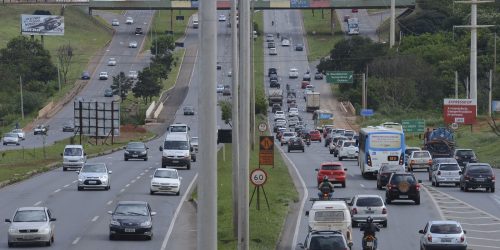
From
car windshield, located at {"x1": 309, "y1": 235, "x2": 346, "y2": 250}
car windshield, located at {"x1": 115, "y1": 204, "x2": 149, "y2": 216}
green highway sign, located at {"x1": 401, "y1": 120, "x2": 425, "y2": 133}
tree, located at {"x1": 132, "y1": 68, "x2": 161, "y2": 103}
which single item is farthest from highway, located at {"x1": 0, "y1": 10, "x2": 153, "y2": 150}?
car windshield, located at {"x1": 309, "y1": 235, "x2": 346, "y2": 250}

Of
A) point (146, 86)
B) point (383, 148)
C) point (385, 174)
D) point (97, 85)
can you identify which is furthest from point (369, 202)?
point (97, 85)

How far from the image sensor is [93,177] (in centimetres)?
6162

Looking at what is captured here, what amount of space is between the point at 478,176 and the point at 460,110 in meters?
43.4

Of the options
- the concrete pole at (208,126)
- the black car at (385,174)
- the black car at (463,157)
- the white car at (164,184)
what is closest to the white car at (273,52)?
Result: the black car at (463,157)

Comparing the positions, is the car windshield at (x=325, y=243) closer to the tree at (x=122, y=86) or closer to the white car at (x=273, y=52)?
the tree at (x=122, y=86)

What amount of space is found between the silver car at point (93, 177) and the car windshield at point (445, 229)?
91.8 ft

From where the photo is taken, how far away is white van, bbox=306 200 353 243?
36719 millimetres

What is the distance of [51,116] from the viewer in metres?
150

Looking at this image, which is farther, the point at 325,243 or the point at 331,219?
the point at 331,219

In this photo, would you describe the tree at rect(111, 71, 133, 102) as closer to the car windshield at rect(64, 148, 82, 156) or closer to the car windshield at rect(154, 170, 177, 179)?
the car windshield at rect(64, 148, 82, 156)

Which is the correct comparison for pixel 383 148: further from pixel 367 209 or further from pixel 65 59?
pixel 65 59

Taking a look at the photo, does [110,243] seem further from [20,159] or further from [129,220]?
[20,159]

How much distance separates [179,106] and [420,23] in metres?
57.4

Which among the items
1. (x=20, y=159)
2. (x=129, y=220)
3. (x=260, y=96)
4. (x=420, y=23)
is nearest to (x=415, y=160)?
(x=20, y=159)
